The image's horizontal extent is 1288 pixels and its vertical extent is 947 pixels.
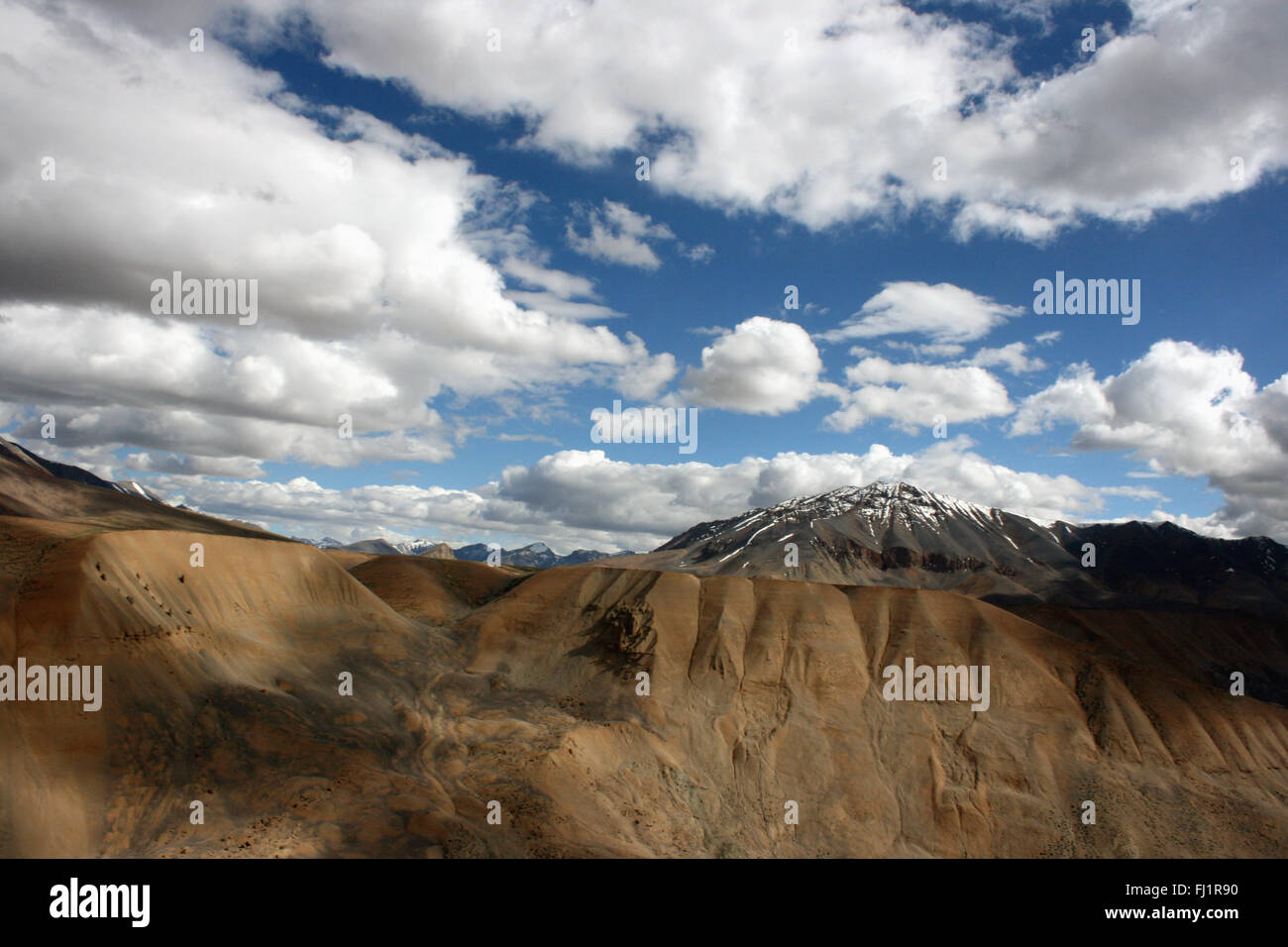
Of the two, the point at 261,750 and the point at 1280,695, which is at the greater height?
the point at 261,750

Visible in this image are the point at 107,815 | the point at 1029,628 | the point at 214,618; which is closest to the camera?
the point at 107,815

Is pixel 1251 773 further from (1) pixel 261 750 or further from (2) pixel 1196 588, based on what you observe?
(2) pixel 1196 588

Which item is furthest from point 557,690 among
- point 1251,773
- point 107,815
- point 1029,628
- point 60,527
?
point 1251,773

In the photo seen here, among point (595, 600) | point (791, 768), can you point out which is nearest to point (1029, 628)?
point (791, 768)

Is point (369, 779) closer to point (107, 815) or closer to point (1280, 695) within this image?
point (107, 815)

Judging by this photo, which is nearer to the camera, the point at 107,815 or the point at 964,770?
the point at 107,815
